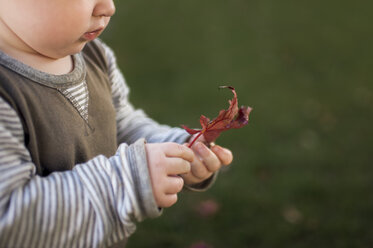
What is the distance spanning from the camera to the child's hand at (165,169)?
3.59ft

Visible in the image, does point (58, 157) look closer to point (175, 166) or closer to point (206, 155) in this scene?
point (175, 166)

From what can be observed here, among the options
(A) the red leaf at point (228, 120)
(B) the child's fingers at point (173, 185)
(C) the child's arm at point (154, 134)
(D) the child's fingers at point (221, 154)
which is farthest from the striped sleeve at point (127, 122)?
(B) the child's fingers at point (173, 185)

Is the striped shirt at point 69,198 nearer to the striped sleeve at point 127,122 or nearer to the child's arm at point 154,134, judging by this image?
the child's arm at point 154,134

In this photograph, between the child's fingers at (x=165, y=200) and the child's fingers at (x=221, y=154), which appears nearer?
the child's fingers at (x=165, y=200)

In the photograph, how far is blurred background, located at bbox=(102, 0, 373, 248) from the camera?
2.89 metres

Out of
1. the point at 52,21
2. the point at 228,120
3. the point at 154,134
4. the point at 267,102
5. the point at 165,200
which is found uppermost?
the point at 52,21

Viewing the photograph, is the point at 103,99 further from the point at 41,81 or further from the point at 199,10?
the point at 199,10

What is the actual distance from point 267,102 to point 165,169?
310 centimetres

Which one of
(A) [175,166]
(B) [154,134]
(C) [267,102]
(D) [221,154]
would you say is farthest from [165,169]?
(C) [267,102]

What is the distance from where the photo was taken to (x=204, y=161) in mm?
1401

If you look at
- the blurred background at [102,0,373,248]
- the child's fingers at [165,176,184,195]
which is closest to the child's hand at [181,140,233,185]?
the child's fingers at [165,176,184,195]

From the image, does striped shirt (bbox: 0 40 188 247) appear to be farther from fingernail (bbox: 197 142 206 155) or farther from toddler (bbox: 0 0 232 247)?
fingernail (bbox: 197 142 206 155)

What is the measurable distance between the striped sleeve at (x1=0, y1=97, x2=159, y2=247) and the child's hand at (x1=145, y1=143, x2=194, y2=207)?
31 millimetres

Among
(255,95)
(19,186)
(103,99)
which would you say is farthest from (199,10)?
(19,186)
